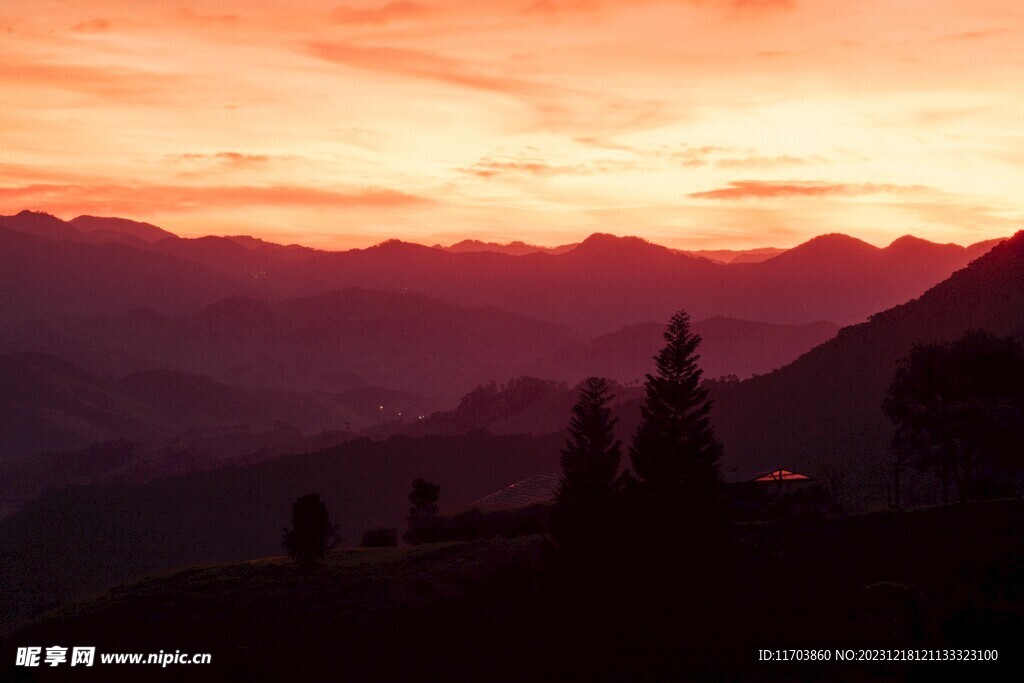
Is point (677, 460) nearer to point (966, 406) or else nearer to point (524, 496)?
point (966, 406)

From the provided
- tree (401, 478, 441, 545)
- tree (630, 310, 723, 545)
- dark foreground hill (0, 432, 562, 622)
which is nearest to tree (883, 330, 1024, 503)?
tree (630, 310, 723, 545)

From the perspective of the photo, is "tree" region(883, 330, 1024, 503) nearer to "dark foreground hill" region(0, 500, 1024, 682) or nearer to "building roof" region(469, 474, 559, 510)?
"dark foreground hill" region(0, 500, 1024, 682)

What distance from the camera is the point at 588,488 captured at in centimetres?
5034

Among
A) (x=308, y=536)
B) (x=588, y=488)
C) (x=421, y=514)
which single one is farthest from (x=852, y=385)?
(x=588, y=488)

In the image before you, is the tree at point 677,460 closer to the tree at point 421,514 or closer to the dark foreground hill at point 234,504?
the tree at point 421,514

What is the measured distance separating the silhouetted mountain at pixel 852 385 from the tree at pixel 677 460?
39800mm

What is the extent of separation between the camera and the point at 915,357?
219ft

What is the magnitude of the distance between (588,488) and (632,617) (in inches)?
330

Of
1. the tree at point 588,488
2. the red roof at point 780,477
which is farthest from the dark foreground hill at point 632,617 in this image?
the red roof at point 780,477

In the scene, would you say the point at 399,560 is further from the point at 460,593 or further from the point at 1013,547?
the point at 1013,547

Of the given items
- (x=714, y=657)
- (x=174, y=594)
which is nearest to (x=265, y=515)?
(x=174, y=594)

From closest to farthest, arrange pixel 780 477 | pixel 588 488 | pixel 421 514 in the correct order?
pixel 588 488, pixel 780 477, pixel 421 514

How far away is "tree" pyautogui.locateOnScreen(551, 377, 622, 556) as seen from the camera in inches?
1775

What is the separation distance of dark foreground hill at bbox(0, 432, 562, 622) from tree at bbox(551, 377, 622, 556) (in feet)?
271
